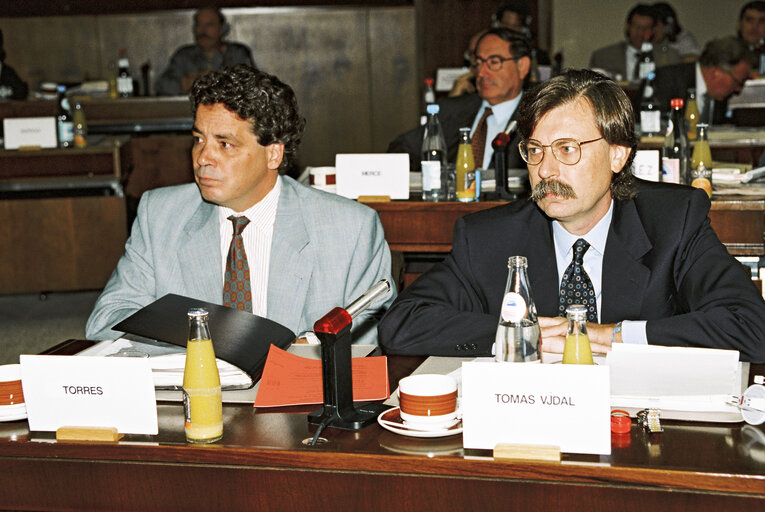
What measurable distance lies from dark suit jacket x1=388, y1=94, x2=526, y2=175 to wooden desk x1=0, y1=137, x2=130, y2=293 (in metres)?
1.77

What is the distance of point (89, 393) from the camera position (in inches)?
58.1

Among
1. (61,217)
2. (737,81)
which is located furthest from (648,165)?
(61,217)

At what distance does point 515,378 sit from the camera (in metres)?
1.33

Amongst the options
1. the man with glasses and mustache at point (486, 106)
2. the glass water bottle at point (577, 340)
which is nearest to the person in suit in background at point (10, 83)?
the man with glasses and mustache at point (486, 106)

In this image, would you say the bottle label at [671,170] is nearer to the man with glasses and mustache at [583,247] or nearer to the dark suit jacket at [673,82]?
the man with glasses and mustache at [583,247]

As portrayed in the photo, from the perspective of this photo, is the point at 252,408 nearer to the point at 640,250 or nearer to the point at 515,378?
the point at 515,378

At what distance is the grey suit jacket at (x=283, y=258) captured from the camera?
2.35 meters

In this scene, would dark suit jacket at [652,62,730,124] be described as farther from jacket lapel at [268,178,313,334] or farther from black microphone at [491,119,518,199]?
jacket lapel at [268,178,313,334]

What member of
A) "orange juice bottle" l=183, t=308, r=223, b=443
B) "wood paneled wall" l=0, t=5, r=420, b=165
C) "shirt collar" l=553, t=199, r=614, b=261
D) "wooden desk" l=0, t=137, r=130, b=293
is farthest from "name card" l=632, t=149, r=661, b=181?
"wood paneled wall" l=0, t=5, r=420, b=165

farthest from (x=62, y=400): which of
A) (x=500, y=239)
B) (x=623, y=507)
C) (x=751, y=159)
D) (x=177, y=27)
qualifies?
(x=177, y=27)

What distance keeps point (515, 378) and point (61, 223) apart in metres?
4.45

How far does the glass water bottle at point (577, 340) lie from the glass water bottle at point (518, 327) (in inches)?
3.6

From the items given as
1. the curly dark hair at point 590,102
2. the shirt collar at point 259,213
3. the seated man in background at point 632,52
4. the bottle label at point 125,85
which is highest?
the seated man in background at point 632,52

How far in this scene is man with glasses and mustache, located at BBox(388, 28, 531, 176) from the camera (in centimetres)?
446
